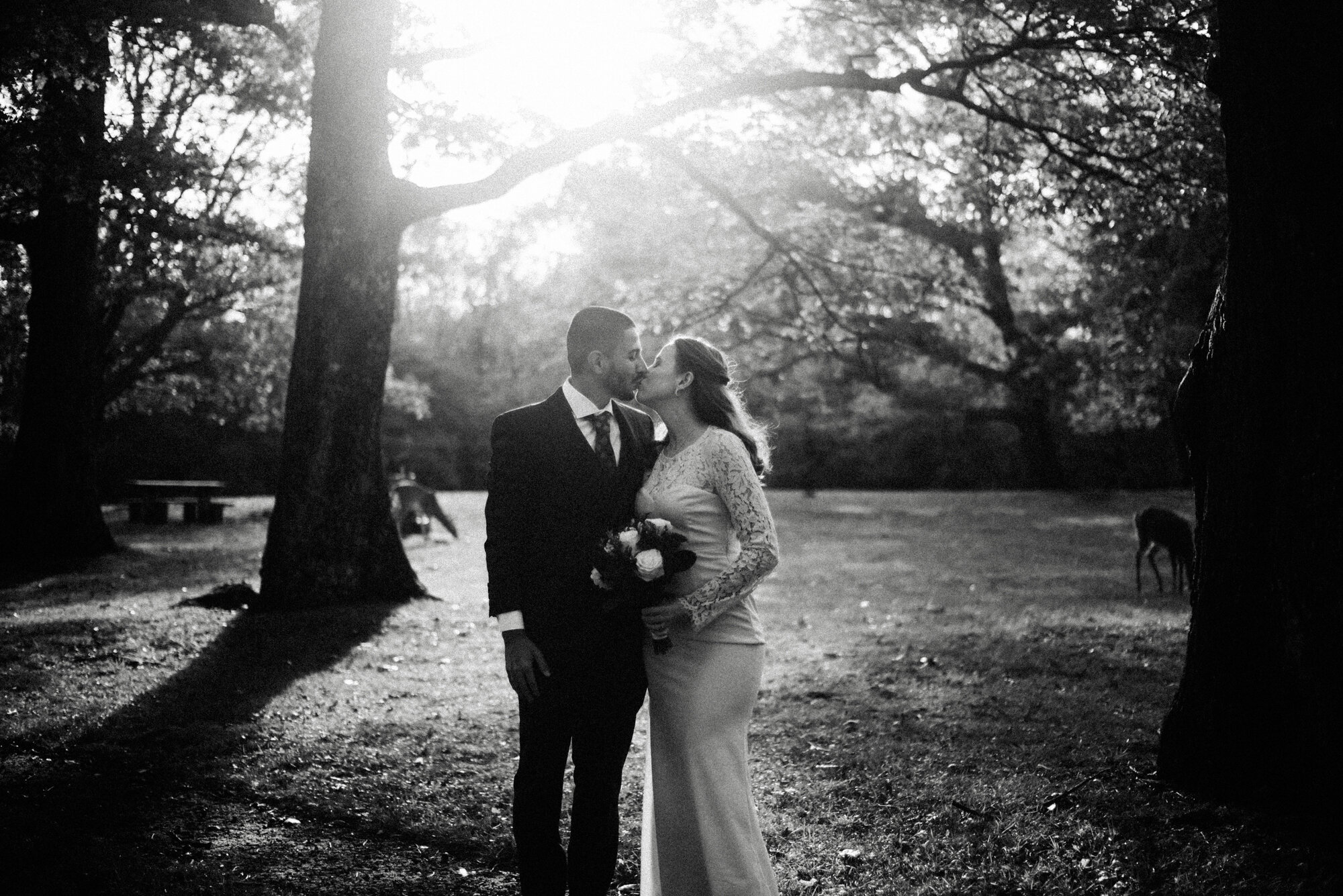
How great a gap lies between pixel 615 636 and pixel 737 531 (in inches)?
25.9

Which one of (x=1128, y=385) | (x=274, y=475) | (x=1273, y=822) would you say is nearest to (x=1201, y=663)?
(x=1273, y=822)

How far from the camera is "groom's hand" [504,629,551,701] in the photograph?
4137mm

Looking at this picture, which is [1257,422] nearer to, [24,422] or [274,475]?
[24,422]

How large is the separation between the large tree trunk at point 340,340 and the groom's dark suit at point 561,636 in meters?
8.05

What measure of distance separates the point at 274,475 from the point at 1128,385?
32.6 m

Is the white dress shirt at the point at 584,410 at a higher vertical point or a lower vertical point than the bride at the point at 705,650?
higher

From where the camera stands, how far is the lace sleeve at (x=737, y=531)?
422 centimetres

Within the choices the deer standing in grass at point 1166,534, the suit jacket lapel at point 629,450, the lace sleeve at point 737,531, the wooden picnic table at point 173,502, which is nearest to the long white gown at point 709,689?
the lace sleeve at point 737,531

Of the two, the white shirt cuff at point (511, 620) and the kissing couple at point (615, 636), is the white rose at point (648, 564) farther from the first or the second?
the white shirt cuff at point (511, 620)

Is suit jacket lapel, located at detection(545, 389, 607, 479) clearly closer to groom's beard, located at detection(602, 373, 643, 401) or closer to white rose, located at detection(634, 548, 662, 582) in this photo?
groom's beard, located at detection(602, 373, 643, 401)

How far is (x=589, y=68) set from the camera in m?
14.6

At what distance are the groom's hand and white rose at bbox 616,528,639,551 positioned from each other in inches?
23.4

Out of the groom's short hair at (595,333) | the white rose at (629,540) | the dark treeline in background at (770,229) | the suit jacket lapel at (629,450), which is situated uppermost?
the dark treeline in background at (770,229)

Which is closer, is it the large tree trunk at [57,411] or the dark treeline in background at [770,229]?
the dark treeline in background at [770,229]
